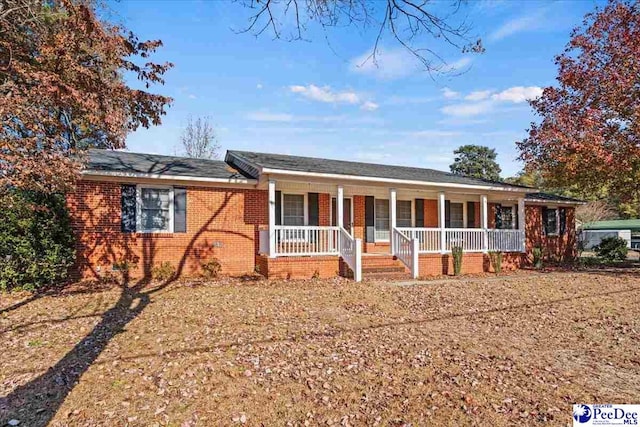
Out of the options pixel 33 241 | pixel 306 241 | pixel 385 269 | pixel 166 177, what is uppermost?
pixel 166 177

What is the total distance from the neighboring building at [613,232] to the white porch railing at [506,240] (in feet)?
73.7

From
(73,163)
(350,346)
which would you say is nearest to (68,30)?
(73,163)

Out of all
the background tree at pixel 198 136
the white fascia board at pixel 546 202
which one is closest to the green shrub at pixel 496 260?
the white fascia board at pixel 546 202

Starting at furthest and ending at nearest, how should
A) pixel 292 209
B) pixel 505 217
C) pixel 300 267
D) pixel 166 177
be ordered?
pixel 505 217 → pixel 292 209 → pixel 300 267 → pixel 166 177

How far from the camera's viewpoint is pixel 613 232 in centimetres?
3600

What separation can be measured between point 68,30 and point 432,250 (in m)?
11.8

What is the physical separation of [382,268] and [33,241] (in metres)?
9.48

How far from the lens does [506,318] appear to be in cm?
780

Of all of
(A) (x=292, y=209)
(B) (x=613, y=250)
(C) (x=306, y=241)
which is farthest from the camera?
(B) (x=613, y=250)

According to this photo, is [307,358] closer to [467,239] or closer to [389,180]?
[389,180]

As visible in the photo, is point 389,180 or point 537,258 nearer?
point 389,180

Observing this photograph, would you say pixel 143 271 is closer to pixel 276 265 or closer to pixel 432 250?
pixel 276 265

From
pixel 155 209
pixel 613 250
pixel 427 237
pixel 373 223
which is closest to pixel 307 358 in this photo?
pixel 155 209

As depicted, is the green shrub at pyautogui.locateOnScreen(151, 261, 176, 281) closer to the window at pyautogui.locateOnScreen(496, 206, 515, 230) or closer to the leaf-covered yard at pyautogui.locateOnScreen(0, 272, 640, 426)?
the leaf-covered yard at pyautogui.locateOnScreen(0, 272, 640, 426)
